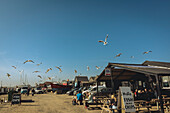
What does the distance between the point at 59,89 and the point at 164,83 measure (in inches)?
1171

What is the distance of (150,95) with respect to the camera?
14344mm

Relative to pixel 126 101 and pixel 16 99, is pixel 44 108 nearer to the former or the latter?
pixel 16 99

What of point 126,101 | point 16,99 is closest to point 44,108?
point 16,99

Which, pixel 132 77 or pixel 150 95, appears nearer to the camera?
pixel 150 95

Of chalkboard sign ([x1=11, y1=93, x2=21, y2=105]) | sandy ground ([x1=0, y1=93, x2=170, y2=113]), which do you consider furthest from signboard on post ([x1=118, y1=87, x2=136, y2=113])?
chalkboard sign ([x1=11, y1=93, x2=21, y2=105])

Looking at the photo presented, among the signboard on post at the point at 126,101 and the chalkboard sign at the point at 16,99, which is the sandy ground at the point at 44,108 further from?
the signboard on post at the point at 126,101

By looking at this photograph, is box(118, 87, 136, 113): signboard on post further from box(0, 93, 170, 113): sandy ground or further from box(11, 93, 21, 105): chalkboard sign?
box(11, 93, 21, 105): chalkboard sign

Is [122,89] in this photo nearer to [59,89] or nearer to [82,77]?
[59,89]

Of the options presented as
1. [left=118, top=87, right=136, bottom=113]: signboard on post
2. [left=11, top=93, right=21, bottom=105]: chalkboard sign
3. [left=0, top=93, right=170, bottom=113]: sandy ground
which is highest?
[left=118, top=87, right=136, bottom=113]: signboard on post

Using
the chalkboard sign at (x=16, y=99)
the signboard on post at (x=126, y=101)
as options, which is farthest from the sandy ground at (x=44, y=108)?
the signboard on post at (x=126, y=101)

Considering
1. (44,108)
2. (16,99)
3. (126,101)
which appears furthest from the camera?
(16,99)

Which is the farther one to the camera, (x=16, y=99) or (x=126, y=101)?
(x=16, y=99)

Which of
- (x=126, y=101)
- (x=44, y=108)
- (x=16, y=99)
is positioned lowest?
(x=44, y=108)

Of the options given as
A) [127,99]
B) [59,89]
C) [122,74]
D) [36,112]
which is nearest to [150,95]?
[122,74]
